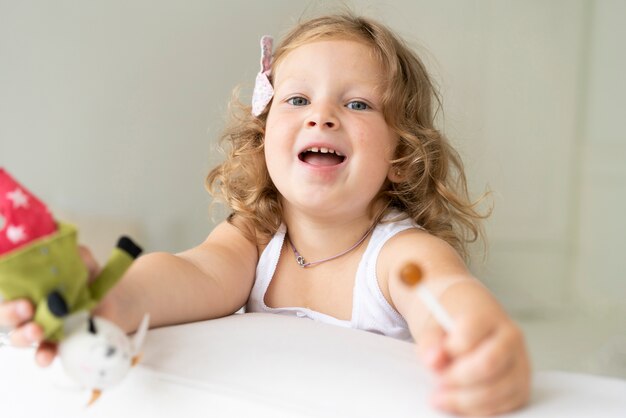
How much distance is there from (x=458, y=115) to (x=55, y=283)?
2220 millimetres

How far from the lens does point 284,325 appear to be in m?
0.79

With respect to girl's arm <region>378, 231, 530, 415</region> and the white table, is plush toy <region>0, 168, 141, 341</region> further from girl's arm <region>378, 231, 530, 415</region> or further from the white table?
girl's arm <region>378, 231, 530, 415</region>

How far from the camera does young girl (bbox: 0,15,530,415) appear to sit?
93cm

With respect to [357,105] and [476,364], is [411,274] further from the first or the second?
[357,105]

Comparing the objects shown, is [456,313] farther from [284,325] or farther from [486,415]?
[284,325]

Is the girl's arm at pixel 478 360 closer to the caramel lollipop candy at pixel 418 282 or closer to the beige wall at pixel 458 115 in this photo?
the caramel lollipop candy at pixel 418 282

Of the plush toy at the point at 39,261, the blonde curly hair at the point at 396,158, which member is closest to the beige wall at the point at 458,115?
the blonde curly hair at the point at 396,158

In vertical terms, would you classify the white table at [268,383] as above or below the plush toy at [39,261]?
below

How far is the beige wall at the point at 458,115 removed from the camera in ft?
8.68

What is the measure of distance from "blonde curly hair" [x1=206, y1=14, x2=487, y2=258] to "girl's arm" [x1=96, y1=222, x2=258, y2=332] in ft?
0.25

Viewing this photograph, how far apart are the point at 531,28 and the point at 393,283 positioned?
2138 millimetres

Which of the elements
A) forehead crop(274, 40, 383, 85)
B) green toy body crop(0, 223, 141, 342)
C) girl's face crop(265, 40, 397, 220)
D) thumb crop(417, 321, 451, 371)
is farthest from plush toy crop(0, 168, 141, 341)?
forehead crop(274, 40, 383, 85)

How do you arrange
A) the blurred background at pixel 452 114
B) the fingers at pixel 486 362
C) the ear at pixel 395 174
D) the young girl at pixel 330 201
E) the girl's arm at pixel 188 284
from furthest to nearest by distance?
1. the blurred background at pixel 452 114
2. the ear at pixel 395 174
3. the young girl at pixel 330 201
4. the girl's arm at pixel 188 284
5. the fingers at pixel 486 362

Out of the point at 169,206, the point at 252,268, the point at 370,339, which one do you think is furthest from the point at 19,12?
the point at 370,339
